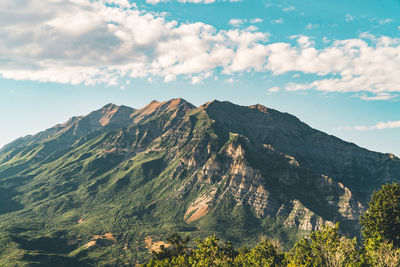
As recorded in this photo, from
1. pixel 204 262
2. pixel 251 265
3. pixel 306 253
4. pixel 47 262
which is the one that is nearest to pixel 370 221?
pixel 306 253

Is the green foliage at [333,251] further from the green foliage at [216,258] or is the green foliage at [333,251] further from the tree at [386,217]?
the tree at [386,217]

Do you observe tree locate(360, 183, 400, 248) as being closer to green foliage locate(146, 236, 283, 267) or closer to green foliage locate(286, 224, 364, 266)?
green foliage locate(286, 224, 364, 266)

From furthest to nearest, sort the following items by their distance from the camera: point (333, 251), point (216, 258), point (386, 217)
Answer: point (386, 217)
point (216, 258)
point (333, 251)

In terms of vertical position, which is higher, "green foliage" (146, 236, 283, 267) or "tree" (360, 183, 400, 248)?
"tree" (360, 183, 400, 248)

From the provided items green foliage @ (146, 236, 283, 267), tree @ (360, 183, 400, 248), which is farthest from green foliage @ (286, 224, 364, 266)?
tree @ (360, 183, 400, 248)

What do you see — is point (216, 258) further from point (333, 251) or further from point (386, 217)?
point (386, 217)

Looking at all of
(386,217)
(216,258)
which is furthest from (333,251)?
(386,217)

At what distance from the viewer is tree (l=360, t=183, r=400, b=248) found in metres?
103

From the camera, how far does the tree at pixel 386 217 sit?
10344 cm

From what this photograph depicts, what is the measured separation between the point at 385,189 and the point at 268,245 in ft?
173

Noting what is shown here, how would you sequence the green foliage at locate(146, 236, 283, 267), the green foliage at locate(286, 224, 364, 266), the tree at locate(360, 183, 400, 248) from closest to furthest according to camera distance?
the green foliage at locate(286, 224, 364, 266) → the green foliage at locate(146, 236, 283, 267) → the tree at locate(360, 183, 400, 248)

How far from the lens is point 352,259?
252ft

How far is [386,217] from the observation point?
344 ft

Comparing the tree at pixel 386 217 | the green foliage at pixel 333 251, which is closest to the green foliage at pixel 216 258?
the green foliage at pixel 333 251
